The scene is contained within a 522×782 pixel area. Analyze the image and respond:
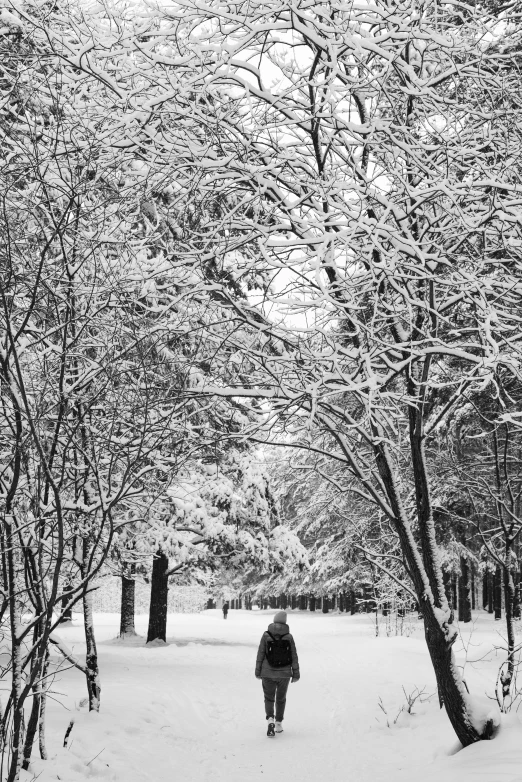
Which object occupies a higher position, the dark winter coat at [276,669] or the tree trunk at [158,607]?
the dark winter coat at [276,669]

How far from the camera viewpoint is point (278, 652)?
857 centimetres

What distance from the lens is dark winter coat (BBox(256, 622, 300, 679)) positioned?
27.4ft

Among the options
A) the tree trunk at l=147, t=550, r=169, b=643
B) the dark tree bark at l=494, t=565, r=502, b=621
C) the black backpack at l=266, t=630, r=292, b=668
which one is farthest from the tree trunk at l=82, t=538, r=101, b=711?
the dark tree bark at l=494, t=565, r=502, b=621

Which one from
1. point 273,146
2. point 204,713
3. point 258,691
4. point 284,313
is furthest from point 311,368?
point 258,691

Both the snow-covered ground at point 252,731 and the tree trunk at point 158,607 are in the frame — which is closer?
the snow-covered ground at point 252,731

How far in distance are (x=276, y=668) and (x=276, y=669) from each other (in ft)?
0.08

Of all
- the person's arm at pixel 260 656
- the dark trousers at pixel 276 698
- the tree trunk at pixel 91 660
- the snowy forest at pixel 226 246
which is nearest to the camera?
the snowy forest at pixel 226 246

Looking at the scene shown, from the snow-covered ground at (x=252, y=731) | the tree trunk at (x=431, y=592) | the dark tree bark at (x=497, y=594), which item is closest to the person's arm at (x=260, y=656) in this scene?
the snow-covered ground at (x=252, y=731)

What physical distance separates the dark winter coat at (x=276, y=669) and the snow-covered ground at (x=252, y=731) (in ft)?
2.19

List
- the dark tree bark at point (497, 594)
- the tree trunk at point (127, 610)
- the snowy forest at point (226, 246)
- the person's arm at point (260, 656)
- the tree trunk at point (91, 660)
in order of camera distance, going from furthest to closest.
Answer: the dark tree bark at point (497, 594) < the tree trunk at point (127, 610) < the person's arm at point (260, 656) < the tree trunk at point (91, 660) < the snowy forest at point (226, 246)

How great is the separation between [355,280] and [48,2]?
2938 millimetres

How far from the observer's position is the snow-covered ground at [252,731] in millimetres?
5664

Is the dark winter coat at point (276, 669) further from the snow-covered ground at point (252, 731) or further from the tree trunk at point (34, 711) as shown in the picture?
the tree trunk at point (34, 711)

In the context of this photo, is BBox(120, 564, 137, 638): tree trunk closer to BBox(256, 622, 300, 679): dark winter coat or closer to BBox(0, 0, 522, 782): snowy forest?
BBox(256, 622, 300, 679): dark winter coat
